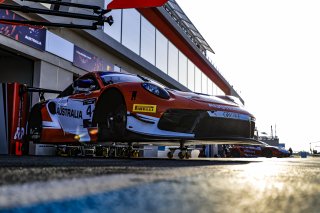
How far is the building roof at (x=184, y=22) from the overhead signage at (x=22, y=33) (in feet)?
42.9

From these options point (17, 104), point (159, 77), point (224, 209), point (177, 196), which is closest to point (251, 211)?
point (224, 209)

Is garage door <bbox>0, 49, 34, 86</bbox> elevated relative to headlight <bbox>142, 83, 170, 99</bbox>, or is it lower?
elevated

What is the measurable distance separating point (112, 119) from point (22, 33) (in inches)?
228

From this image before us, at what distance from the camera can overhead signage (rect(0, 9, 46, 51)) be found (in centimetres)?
937

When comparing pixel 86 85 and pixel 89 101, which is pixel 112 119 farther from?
pixel 86 85

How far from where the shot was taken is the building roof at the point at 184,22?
2420 cm

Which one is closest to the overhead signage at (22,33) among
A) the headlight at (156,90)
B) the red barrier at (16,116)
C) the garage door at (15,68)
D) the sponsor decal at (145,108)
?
the garage door at (15,68)

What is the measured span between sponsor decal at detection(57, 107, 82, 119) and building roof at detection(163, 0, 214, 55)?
1726 centimetres

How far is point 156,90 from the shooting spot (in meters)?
5.13

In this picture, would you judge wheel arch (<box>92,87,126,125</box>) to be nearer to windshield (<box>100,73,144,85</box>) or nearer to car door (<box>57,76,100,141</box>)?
car door (<box>57,76,100,141</box>)

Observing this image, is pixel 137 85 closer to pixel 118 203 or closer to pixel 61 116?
pixel 61 116

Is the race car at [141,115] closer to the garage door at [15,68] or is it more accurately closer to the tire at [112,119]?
the tire at [112,119]

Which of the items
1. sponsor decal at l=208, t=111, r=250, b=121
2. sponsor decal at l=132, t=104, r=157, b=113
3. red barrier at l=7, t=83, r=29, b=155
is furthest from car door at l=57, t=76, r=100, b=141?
red barrier at l=7, t=83, r=29, b=155

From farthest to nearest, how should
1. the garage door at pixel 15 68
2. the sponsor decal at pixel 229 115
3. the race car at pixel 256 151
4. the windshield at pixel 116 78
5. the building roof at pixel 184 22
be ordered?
the building roof at pixel 184 22
the race car at pixel 256 151
the garage door at pixel 15 68
the windshield at pixel 116 78
the sponsor decal at pixel 229 115
